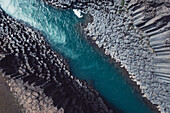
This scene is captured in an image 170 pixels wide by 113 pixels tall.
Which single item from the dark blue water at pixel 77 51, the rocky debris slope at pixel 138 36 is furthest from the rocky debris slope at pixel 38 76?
the rocky debris slope at pixel 138 36

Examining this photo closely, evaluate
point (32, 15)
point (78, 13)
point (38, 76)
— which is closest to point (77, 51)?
point (78, 13)

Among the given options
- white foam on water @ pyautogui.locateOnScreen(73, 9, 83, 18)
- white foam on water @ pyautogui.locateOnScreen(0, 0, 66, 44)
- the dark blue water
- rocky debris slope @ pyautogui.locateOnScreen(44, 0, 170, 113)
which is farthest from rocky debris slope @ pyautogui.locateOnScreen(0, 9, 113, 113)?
white foam on water @ pyautogui.locateOnScreen(73, 9, 83, 18)

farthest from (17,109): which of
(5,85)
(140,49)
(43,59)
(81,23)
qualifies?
(140,49)

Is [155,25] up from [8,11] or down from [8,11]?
down

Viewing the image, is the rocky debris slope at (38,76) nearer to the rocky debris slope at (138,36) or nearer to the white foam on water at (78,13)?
the rocky debris slope at (138,36)

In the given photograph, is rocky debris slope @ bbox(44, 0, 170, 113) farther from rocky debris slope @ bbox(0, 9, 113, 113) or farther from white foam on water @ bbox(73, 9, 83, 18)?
rocky debris slope @ bbox(0, 9, 113, 113)

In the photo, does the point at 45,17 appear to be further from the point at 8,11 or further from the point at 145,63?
the point at 145,63
